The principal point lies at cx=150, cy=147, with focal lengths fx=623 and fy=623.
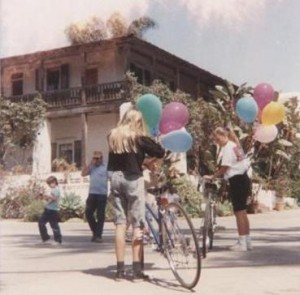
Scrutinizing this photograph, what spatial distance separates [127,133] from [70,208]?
13196mm

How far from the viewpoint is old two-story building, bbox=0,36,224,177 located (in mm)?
25406

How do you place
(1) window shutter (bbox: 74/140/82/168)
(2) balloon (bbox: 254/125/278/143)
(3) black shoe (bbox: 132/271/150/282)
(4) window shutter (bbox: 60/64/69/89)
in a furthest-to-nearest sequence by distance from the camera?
(4) window shutter (bbox: 60/64/69/89), (1) window shutter (bbox: 74/140/82/168), (2) balloon (bbox: 254/125/278/143), (3) black shoe (bbox: 132/271/150/282)

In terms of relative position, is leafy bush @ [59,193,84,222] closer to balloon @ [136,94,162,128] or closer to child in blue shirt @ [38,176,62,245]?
child in blue shirt @ [38,176,62,245]

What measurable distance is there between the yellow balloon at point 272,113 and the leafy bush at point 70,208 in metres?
10.8

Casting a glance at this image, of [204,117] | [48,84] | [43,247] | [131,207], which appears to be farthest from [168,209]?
[48,84]

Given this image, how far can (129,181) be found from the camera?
4.93 m

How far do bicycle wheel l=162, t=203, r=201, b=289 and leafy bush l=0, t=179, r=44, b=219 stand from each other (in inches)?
561

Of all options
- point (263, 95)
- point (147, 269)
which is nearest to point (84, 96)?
point (263, 95)

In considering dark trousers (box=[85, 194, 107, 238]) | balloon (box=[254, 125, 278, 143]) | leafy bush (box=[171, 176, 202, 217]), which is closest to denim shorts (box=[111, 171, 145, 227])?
balloon (box=[254, 125, 278, 143])

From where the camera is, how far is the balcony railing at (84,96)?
25.0 metres

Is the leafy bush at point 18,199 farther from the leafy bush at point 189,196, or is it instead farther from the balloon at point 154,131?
the balloon at point 154,131

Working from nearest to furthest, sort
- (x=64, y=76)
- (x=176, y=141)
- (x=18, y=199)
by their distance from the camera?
(x=176, y=141) → (x=18, y=199) → (x=64, y=76)

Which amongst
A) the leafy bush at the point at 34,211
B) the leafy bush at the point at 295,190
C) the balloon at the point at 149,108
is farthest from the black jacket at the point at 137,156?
the leafy bush at the point at 295,190

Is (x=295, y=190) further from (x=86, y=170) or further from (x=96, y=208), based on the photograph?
(x=86, y=170)
